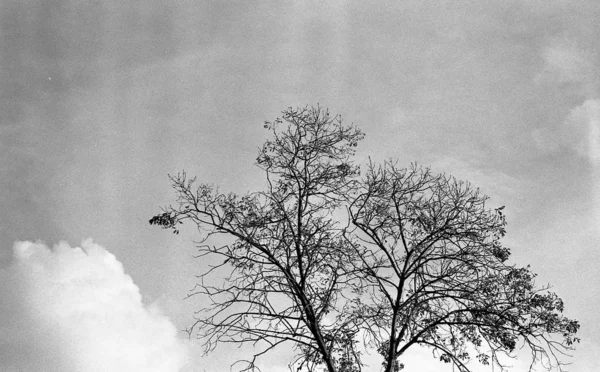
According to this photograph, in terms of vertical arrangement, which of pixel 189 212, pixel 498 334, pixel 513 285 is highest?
pixel 189 212

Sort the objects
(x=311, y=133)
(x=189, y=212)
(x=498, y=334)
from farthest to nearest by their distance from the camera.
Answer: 1. (x=311, y=133)
2. (x=189, y=212)
3. (x=498, y=334)

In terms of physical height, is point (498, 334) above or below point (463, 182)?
below

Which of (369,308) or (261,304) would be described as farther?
(369,308)

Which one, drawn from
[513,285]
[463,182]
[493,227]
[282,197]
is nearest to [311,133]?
[282,197]

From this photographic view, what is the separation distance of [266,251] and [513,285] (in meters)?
5.90

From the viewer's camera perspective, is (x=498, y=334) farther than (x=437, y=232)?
No

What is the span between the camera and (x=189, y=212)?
46.3 ft

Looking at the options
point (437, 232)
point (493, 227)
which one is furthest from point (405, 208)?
point (493, 227)

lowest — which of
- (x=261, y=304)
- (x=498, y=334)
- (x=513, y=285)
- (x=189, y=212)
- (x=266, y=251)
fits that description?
(x=498, y=334)

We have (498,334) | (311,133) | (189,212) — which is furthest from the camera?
(311,133)

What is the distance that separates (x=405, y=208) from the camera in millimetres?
14742

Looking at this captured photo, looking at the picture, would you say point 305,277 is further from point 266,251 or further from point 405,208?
point 405,208

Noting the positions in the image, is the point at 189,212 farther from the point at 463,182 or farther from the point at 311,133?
A: the point at 463,182

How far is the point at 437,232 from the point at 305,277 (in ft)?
11.4
